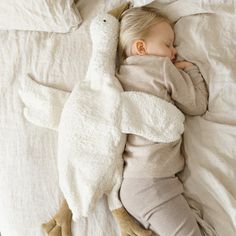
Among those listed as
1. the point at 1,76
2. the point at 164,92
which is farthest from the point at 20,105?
the point at 164,92

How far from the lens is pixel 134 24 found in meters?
1.23

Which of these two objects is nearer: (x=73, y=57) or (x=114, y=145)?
(x=114, y=145)

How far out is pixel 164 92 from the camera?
1157 millimetres

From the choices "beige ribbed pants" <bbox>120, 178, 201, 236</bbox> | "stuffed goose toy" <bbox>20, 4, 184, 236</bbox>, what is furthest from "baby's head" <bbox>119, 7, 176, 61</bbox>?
"beige ribbed pants" <bbox>120, 178, 201, 236</bbox>

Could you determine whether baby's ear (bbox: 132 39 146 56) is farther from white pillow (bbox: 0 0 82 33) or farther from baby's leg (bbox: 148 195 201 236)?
baby's leg (bbox: 148 195 201 236)

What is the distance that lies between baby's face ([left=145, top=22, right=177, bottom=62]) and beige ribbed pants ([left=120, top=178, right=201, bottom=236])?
376mm

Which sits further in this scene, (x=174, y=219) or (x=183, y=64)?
(x=183, y=64)

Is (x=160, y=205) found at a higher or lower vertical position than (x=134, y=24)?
lower

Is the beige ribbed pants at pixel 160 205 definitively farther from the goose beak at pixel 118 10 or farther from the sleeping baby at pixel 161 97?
the goose beak at pixel 118 10

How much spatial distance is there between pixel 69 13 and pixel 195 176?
68 centimetres

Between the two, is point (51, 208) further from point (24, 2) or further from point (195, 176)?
point (24, 2)

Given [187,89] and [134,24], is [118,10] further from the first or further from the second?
[187,89]

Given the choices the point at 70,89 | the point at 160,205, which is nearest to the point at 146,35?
the point at 70,89

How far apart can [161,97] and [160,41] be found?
18 cm
